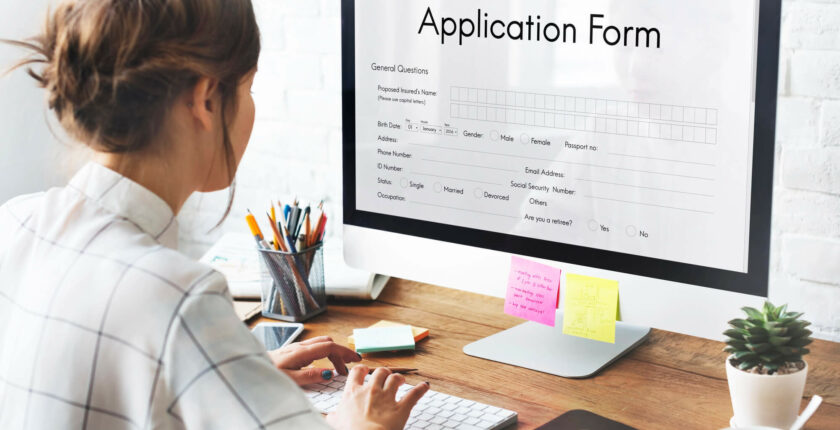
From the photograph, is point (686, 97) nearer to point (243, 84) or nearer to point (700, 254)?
point (700, 254)

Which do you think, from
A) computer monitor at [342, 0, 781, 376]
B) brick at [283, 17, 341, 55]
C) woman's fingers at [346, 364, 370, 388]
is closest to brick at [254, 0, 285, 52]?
brick at [283, 17, 341, 55]

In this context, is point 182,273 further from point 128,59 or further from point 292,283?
point 292,283

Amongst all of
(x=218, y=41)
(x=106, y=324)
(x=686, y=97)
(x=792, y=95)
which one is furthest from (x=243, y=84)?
(x=792, y=95)

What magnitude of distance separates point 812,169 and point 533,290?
45 cm

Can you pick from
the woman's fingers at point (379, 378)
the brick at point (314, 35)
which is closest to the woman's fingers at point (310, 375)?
the woman's fingers at point (379, 378)

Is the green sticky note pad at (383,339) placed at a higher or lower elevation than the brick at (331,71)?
lower

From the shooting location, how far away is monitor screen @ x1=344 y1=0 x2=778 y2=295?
987 millimetres

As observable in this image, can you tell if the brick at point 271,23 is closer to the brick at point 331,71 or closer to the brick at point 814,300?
the brick at point 331,71

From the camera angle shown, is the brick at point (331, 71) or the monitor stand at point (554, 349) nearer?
the monitor stand at point (554, 349)

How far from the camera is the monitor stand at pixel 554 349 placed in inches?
45.4

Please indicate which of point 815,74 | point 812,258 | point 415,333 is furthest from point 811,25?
point 415,333

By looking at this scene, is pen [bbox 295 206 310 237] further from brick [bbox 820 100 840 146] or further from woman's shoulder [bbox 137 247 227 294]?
brick [bbox 820 100 840 146]

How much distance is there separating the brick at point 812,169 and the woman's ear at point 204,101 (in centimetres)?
84

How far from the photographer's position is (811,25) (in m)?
1.22
